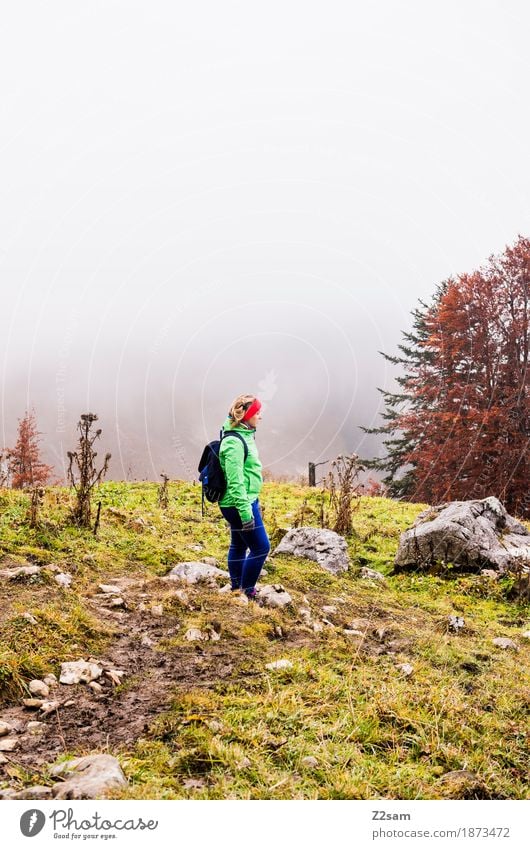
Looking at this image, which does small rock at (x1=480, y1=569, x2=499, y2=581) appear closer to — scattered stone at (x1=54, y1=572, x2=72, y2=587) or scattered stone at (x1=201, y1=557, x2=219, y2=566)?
scattered stone at (x1=201, y1=557, x2=219, y2=566)

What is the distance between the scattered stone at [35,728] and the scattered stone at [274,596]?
287cm

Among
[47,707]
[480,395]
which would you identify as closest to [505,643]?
[47,707]

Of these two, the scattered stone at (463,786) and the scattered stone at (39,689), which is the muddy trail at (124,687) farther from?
the scattered stone at (463,786)

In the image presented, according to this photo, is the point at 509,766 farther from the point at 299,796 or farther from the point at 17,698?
the point at 17,698

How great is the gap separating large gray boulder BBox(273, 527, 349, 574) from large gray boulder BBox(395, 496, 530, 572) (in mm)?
1200

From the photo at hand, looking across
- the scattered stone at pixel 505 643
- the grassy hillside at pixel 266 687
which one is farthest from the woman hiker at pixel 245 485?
the scattered stone at pixel 505 643

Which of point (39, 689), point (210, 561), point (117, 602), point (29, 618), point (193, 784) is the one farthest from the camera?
point (210, 561)

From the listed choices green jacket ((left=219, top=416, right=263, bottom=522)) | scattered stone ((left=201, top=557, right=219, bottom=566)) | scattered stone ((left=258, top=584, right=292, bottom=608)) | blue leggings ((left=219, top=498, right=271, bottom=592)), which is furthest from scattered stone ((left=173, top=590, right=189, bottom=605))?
scattered stone ((left=201, top=557, right=219, bottom=566))

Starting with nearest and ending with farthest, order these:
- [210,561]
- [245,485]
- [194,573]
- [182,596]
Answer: [182,596]
[245,485]
[194,573]
[210,561]

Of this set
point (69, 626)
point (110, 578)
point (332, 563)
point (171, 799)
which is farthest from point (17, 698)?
point (332, 563)

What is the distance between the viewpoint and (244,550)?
6.07 metres

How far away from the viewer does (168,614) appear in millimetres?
5066

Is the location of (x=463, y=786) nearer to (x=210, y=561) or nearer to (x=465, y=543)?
(x=210, y=561)

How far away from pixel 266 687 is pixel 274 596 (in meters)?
2.09
